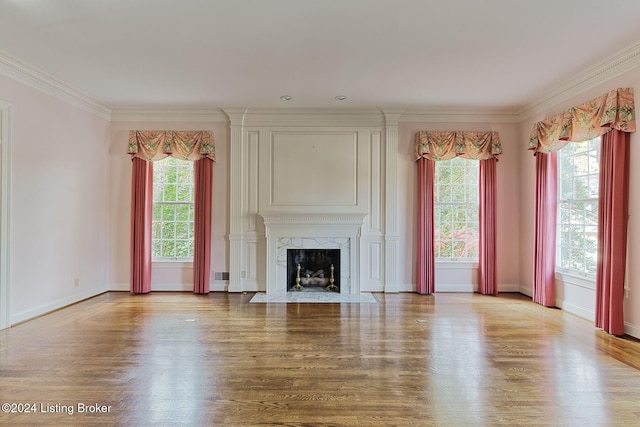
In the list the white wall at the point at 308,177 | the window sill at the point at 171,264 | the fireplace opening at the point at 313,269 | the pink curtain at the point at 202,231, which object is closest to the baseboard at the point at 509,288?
the white wall at the point at 308,177

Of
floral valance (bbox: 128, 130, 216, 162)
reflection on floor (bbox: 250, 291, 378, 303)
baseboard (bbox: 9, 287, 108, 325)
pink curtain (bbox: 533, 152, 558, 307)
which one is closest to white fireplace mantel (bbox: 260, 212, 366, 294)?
reflection on floor (bbox: 250, 291, 378, 303)

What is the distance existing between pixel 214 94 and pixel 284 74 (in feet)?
4.19

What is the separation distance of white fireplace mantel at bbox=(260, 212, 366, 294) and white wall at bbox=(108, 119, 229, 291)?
775mm

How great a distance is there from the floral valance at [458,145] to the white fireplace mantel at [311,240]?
151 centimetres

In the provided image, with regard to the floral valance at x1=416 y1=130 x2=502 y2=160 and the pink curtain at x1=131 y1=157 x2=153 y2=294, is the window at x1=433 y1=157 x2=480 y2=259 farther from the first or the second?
the pink curtain at x1=131 y1=157 x2=153 y2=294

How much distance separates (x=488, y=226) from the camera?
550 centimetres

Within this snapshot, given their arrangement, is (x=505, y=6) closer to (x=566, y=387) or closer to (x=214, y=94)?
(x=566, y=387)

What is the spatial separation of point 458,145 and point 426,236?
1509 millimetres

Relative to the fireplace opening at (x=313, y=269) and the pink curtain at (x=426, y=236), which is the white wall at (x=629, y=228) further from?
the fireplace opening at (x=313, y=269)

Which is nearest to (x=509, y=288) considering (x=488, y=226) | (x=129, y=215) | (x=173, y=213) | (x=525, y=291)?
(x=525, y=291)

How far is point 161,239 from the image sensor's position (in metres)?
5.77

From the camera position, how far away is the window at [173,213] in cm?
575

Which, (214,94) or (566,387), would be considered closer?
(566,387)

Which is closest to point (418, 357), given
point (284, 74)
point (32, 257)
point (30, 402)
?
point (30, 402)
